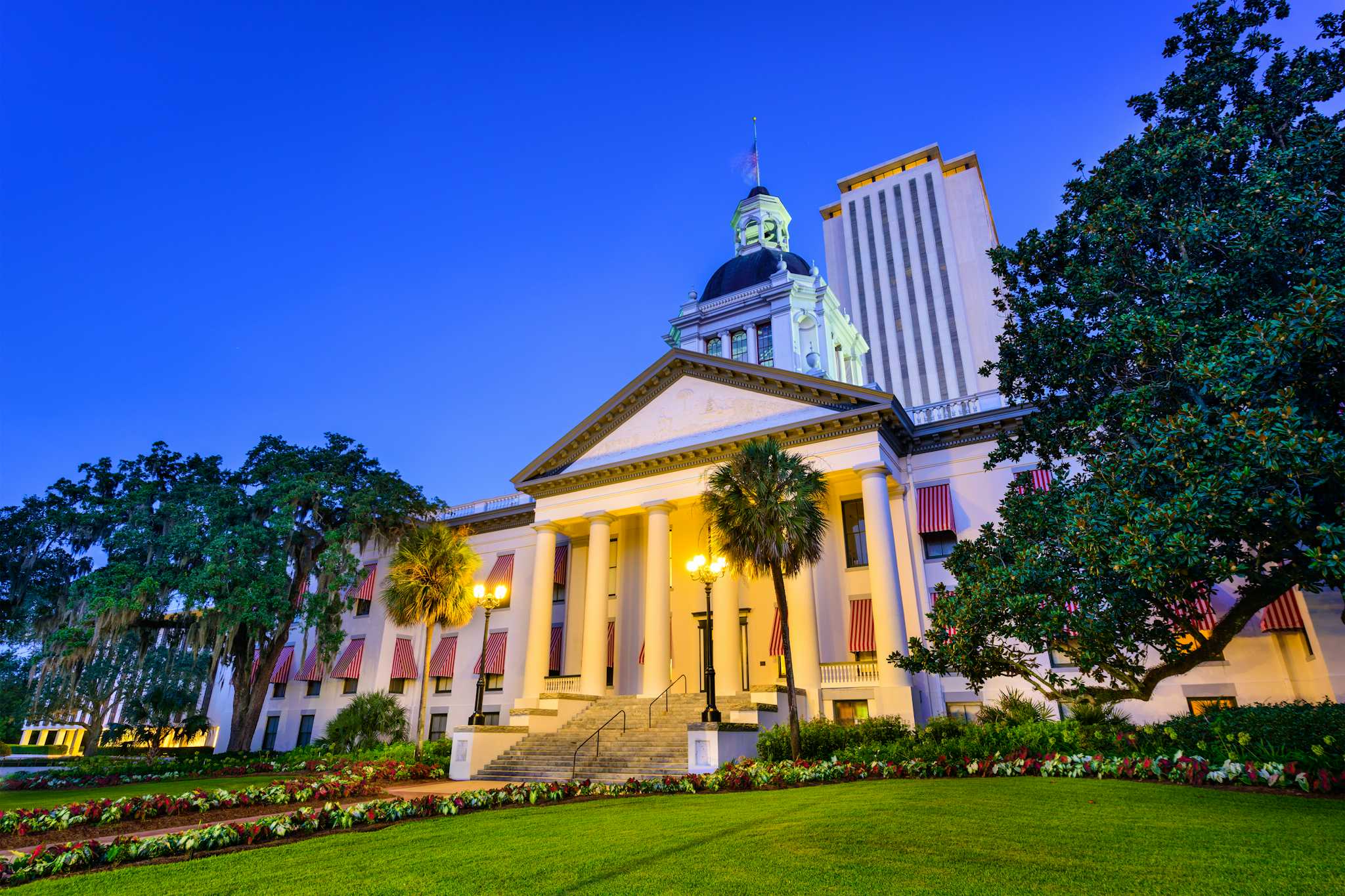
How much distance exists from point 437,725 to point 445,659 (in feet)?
9.44

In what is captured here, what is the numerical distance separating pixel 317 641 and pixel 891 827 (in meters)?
27.1

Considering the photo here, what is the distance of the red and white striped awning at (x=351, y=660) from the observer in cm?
3325

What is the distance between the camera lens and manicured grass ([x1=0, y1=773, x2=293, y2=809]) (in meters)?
16.0

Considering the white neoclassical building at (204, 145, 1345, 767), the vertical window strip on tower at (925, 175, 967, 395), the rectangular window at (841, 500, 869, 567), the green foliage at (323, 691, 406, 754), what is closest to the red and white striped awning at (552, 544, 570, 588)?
the white neoclassical building at (204, 145, 1345, 767)

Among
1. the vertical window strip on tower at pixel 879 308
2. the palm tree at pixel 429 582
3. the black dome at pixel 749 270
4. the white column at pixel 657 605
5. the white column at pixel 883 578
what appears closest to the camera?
the white column at pixel 883 578

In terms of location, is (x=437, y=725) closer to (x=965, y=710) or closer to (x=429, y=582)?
(x=429, y=582)

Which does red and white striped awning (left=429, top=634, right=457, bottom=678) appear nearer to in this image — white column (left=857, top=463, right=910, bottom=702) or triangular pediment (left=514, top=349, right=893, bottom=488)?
triangular pediment (left=514, top=349, right=893, bottom=488)

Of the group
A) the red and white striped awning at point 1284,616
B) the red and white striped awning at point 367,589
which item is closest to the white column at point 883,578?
the red and white striped awning at point 1284,616

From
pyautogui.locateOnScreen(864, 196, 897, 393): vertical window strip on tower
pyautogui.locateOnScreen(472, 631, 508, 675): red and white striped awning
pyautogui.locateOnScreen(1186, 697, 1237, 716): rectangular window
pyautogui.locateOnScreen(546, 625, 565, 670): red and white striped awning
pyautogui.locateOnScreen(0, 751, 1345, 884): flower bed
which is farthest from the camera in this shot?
pyautogui.locateOnScreen(864, 196, 897, 393): vertical window strip on tower

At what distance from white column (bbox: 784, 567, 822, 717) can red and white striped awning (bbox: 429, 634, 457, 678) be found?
17.3m

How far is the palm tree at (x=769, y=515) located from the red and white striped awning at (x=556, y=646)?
13.8m

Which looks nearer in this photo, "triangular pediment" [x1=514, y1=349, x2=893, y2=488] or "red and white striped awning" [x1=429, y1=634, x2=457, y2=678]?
"triangular pediment" [x1=514, y1=349, x2=893, y2=488]

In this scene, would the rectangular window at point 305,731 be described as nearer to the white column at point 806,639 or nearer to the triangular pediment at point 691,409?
the triangular pediment at point 691,409

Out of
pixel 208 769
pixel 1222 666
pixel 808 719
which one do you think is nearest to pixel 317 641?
pixel 208 769
